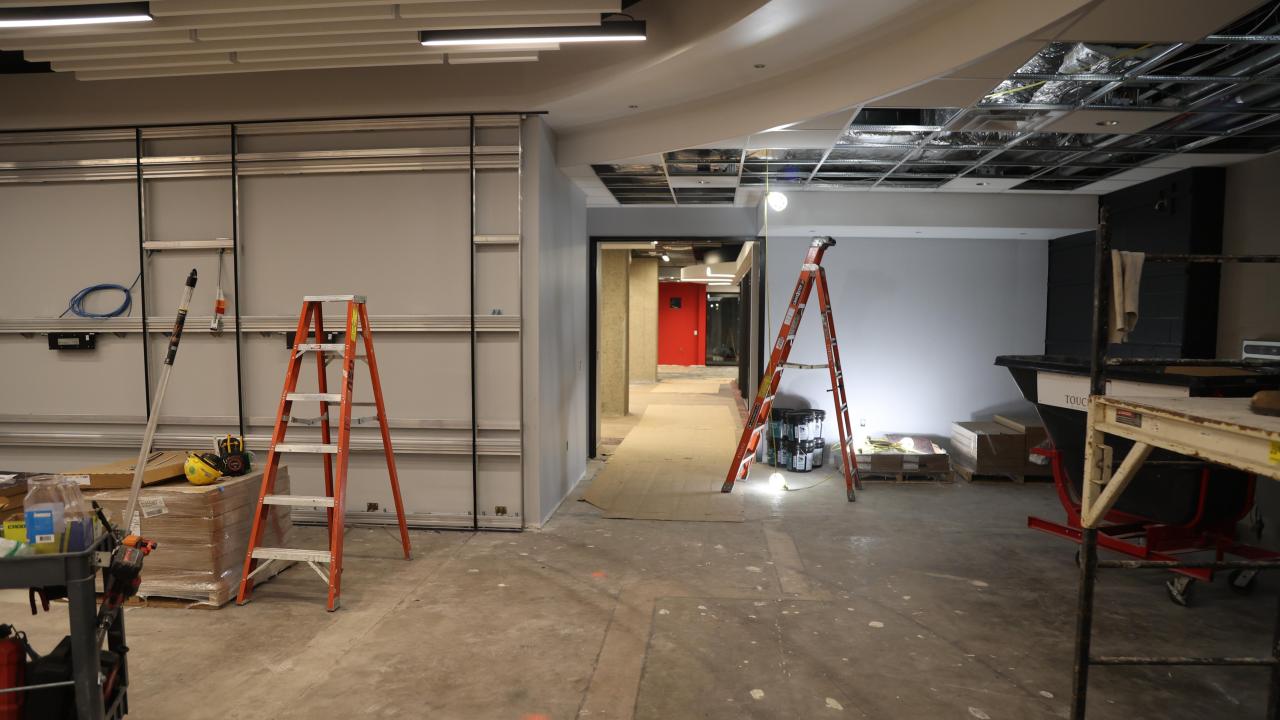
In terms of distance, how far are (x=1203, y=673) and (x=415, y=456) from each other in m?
4.60

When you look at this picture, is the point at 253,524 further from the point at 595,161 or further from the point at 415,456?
the point at 595,161

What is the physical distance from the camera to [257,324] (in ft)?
16.0

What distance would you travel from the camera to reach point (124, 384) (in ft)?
16.5

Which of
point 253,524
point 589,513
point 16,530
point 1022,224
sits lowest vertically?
point 589,513

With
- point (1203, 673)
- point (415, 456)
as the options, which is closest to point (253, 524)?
point (415, 456)

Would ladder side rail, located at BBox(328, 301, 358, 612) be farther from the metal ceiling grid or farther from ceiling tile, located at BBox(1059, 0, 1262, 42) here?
ceiling tile, located at BBox(1059, 0, 1262, 42)

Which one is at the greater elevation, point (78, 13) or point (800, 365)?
A: point (78, 13)

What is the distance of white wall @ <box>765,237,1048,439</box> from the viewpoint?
7.18 m

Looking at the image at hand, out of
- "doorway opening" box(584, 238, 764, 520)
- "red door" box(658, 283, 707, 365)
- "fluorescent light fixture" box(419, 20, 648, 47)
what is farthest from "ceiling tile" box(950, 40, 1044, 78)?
"red door" box(658, 283, 707, 365)

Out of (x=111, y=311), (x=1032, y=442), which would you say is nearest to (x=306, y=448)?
(x=111, y=311)

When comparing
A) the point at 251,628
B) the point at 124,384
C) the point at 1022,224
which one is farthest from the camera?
the point at 1022,224

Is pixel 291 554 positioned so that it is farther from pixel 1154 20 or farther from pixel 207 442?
pixel 1154 20

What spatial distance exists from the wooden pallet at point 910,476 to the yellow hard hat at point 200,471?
207 inches

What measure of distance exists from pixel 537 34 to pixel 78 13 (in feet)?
7.30
